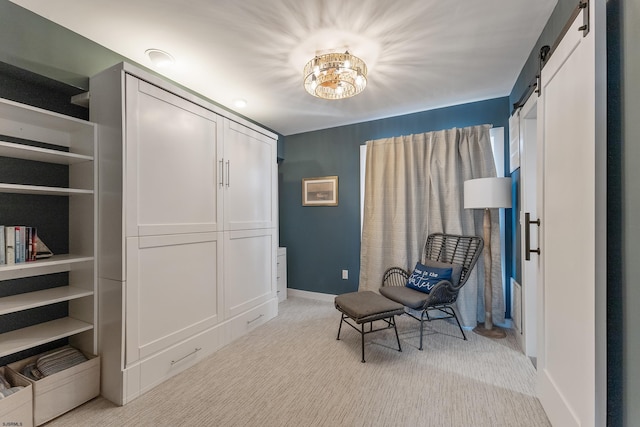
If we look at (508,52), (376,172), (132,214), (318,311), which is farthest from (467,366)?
(132,214)

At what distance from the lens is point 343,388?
1.94 meters

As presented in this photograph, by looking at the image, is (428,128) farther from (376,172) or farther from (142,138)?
(142,138)

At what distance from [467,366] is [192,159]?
110 inches

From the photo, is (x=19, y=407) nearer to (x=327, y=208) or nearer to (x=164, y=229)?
(x=164, y=229)

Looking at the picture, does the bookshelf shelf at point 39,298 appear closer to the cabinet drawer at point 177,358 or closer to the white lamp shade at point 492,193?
the cabinet drawer at point 177,358

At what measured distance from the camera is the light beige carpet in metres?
1.65

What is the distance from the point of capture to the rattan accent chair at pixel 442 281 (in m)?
2.53

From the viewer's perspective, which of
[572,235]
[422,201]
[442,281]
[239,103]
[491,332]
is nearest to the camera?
[572,235]

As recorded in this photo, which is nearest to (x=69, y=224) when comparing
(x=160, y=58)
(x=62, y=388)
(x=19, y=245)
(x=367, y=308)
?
(x=19, y=245)

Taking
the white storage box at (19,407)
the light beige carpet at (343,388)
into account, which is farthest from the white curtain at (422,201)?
the white storage box at (19,407)

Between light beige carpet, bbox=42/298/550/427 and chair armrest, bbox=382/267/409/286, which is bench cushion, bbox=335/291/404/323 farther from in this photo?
chair armrest, bbox=382/267/409/286

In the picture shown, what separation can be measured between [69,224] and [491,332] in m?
3.81

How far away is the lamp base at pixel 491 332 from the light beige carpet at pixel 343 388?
0.08 m

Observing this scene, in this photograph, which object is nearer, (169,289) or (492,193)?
(169,289)
